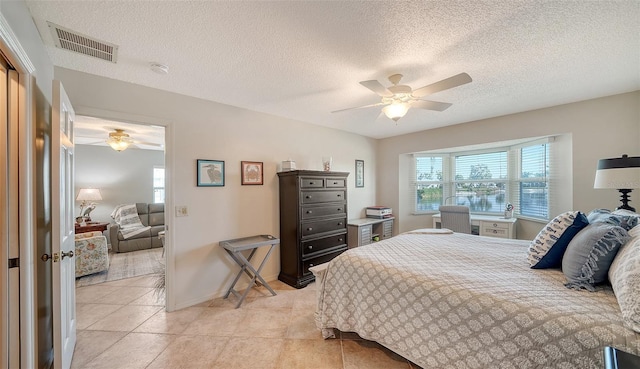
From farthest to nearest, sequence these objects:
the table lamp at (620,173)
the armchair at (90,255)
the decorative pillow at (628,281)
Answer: the armchair at (90,255)
the table lamp at (620,173)
the decorative pillow at (628,281)

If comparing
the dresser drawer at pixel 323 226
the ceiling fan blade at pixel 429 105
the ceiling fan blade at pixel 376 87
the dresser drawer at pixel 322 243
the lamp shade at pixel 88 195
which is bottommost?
the dresser drawer at pixel 322 243

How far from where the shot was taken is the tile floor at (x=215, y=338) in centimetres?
178

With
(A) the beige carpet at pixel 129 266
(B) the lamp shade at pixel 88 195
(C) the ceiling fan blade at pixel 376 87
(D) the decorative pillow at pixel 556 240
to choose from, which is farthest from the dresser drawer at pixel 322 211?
(B) the lamp shade at pixel 88 195

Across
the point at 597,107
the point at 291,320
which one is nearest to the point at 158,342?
the point at 291,320

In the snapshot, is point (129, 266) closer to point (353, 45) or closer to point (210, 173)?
point (210, 173)

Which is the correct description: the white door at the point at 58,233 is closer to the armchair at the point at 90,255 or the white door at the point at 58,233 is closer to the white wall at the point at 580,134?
the armchair at the point at 90,255

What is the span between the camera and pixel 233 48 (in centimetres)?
176

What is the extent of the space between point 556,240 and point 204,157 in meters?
3.16

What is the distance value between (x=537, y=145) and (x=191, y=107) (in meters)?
4.71

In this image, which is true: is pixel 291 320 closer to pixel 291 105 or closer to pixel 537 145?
pixel 291 105

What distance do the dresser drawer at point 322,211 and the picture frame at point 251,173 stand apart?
2.32 ft

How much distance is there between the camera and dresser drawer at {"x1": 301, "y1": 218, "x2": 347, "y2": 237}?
3190 mm

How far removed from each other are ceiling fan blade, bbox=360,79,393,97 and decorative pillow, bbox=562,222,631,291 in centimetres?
156

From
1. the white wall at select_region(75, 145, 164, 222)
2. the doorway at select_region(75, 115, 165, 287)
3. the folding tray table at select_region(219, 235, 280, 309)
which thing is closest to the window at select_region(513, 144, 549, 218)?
the folding tray table at select_region(219, 235, 280, 309)
